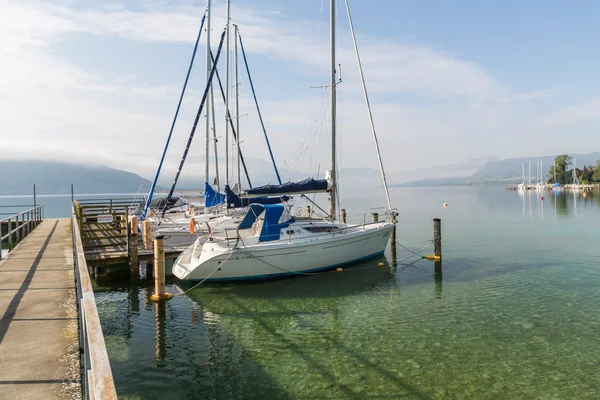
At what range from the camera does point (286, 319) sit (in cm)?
1259

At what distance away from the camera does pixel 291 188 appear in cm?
1958

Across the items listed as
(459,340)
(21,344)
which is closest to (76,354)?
(21,344)

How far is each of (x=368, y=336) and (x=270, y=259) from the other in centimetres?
675

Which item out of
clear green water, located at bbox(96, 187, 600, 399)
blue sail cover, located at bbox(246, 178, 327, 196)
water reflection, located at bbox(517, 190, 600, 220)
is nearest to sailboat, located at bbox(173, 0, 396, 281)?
blue sail cover, located at bbox(246, 178, 327, 196)

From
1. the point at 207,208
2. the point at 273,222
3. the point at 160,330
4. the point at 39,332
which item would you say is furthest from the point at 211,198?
the point at 39,332

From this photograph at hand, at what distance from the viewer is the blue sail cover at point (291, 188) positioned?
63.8 feet

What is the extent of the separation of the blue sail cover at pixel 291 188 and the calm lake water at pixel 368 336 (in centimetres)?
436

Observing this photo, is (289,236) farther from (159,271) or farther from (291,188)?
(159,271)

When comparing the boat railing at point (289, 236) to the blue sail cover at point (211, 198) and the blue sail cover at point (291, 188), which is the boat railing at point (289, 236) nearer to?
the blue sail cover at point (291, 188)

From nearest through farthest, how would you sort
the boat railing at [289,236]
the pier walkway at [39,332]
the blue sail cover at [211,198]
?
the pier walkway at [39,332] → the boat railing at [289,236] → the blue sail cover at [211,198]

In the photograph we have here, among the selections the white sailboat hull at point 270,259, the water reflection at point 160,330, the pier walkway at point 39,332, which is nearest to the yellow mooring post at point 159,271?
the water reflection at point 160,330

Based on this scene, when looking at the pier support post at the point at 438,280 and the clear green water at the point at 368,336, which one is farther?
the pier support post at the point at 438,280

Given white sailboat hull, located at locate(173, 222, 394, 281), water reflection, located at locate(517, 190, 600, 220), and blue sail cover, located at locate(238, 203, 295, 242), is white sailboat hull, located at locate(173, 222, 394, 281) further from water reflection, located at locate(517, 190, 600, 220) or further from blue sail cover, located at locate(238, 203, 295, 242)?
water reflection, located at locate(517, 190, 600, 220)

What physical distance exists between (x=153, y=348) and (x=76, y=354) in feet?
16.9
